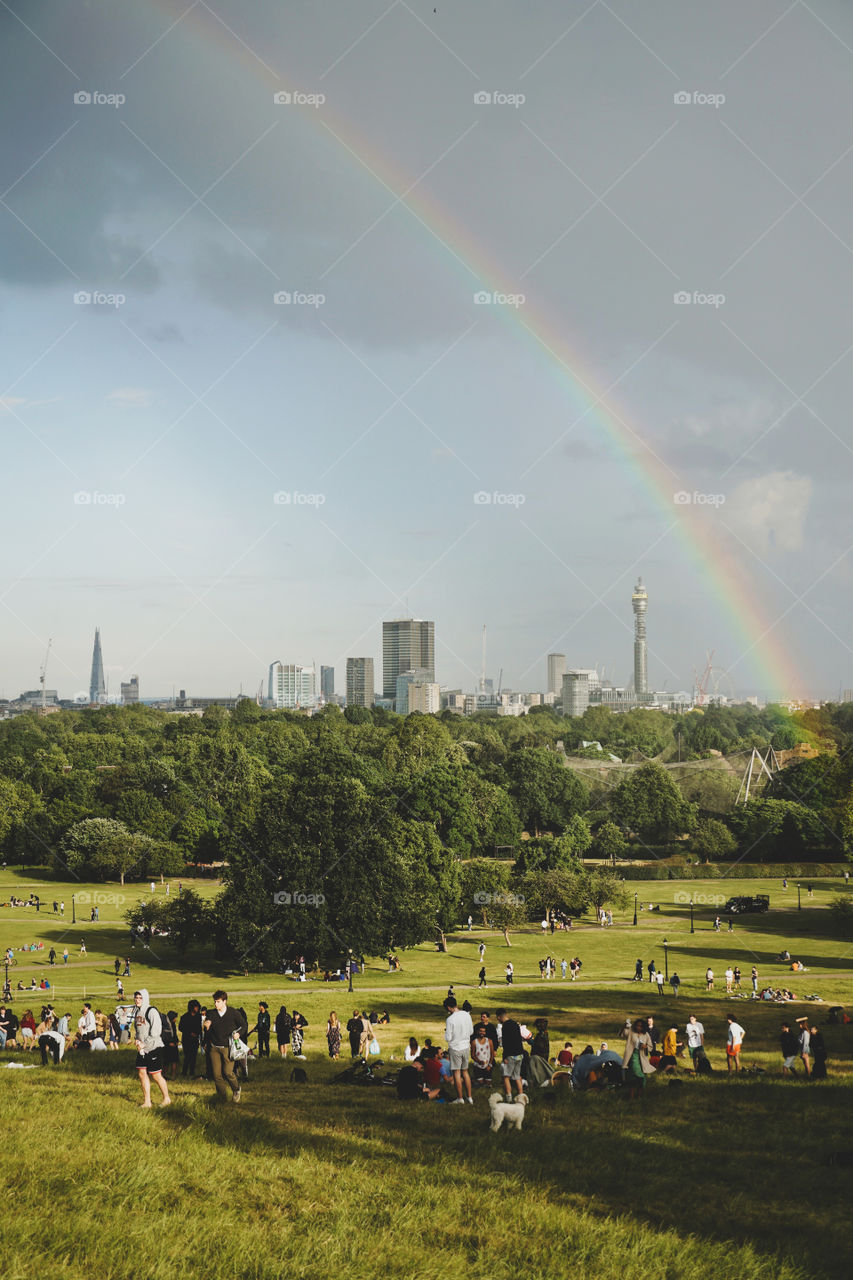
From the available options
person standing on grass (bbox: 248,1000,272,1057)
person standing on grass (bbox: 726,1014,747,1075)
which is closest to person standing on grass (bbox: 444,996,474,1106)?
person standing on grass (bbox: 726,1014,747,1075)

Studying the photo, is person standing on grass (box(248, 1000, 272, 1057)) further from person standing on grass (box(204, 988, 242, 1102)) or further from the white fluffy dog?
the white fluffy dog

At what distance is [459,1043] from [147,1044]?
16.3 feet

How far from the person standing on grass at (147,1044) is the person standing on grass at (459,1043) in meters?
4.36

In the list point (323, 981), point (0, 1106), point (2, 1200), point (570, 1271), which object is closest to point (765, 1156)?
point (570, 1271)

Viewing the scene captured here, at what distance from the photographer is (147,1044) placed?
47.3 ft

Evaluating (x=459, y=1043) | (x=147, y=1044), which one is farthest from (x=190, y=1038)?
(x=459, y=1043)

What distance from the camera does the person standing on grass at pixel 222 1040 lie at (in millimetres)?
14727

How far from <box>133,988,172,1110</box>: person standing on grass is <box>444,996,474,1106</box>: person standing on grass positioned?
172 inches

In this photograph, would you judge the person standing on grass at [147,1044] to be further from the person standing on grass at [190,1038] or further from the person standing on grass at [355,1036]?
the person standing on grass at [355,1036]

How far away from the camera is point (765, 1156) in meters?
14.2

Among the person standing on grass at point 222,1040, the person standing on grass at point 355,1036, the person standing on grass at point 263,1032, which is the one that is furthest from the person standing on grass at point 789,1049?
the person standing on grass at point 222,1040

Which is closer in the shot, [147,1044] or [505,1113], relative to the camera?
[147,1044]

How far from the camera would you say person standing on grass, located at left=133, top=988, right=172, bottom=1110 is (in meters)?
14.3

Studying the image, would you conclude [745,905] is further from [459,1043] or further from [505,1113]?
[505,1113]
